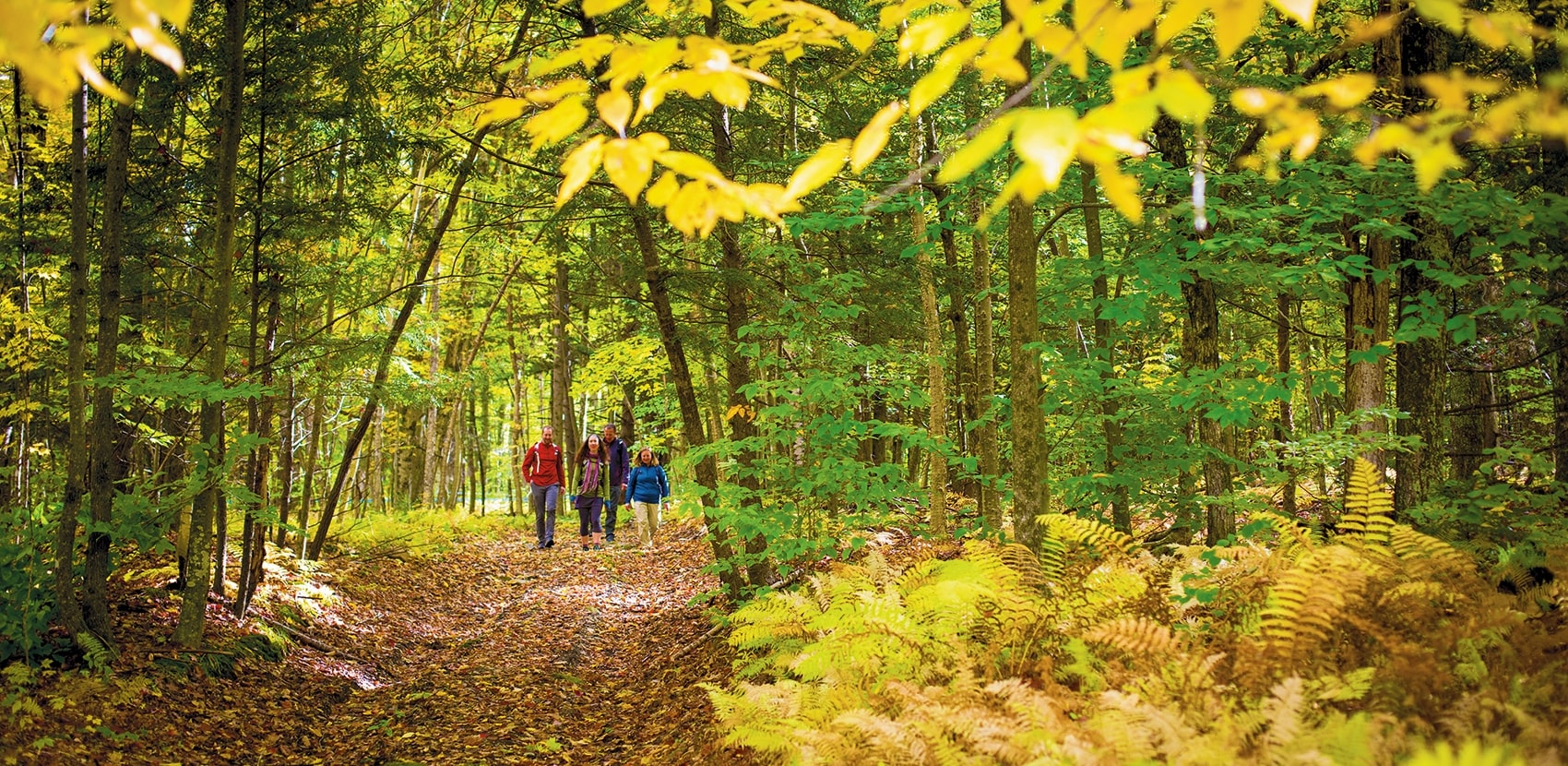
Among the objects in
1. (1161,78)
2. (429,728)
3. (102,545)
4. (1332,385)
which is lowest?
(429,728)

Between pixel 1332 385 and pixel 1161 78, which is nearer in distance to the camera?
pixel 1161 78

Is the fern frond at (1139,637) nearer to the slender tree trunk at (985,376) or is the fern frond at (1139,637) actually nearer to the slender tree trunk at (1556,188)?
the slender tree trunk at (1556,188)

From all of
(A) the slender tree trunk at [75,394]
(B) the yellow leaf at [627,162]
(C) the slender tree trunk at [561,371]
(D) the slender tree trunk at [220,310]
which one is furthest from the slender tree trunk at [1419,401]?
(C) the slender tree trunk at [561,371]

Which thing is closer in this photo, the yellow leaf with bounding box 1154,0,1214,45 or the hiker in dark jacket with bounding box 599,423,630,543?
the yellow leaf with bounding box 1154,0,1214,45

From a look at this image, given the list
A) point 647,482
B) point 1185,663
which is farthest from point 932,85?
point 647,482

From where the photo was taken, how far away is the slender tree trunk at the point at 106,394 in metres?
6.18

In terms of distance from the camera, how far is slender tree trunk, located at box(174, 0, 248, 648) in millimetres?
6555

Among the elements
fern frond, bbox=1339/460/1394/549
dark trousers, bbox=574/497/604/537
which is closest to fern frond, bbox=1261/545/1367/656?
fern frond, bbox=1339/460/1394/549

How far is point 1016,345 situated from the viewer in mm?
5504

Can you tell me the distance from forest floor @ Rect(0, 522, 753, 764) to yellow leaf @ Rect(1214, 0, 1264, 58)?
464 centimetres

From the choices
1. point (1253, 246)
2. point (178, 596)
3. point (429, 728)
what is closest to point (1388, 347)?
point (1253, 246)

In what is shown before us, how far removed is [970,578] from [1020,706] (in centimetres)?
211

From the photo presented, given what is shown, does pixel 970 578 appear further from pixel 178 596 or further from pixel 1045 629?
pixel 178 596

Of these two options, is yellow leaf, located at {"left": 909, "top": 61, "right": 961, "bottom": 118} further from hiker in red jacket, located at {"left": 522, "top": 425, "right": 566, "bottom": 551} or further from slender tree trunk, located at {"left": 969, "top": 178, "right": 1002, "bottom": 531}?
hiker in red jacket, located at {"left": 522, "top": 425, "right": 566, "bottom": 551}
